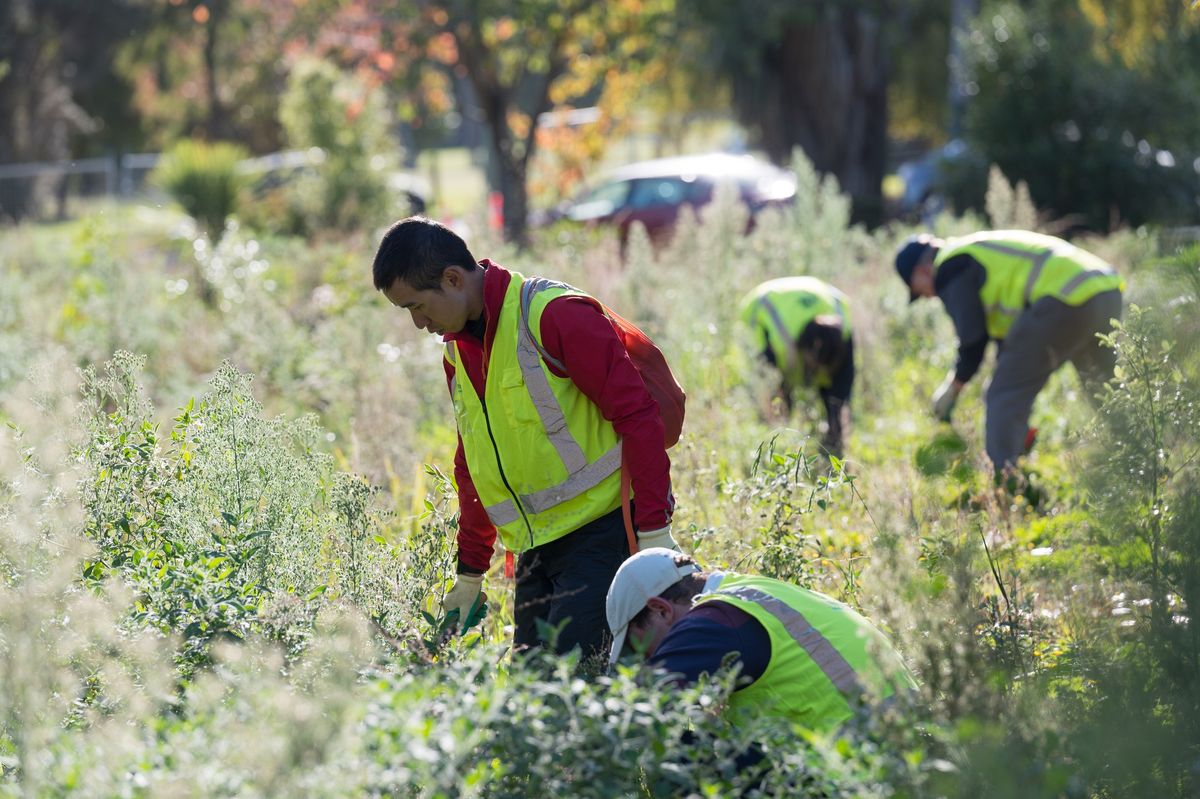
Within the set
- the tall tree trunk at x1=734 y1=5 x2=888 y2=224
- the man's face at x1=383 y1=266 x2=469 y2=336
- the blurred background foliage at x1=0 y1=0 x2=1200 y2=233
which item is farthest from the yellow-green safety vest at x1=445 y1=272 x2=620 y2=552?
the tall tree trunk at x1=734 y1=5 x2=888 y2=224

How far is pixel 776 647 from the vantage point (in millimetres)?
3070

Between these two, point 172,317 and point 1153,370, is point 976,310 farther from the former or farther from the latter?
point 172,317

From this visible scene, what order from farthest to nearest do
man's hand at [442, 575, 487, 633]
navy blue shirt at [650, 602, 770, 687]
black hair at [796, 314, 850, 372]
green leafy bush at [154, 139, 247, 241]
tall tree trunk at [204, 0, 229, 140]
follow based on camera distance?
tall tree trunk at [204, 0, 229, 140], green leafy bush at [154, 139, 247, 241], black hair at [796, 314, 850, 372], man's hand at [442, 575, 487, 633], navy blue shirt at [650, 602, 770, 687]

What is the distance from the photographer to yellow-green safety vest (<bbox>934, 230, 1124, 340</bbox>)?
6.51 m

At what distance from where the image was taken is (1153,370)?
12.1 ft

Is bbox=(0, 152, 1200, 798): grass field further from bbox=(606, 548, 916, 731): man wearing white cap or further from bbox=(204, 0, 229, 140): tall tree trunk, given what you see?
bbox=(204, 0, 229, 140): tall tree trunk

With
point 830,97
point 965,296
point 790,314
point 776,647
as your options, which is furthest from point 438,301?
point 830,97

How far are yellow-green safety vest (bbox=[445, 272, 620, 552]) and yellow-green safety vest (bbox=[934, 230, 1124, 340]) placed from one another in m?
3.18

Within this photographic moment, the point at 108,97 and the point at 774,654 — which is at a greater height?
the point at 108,97

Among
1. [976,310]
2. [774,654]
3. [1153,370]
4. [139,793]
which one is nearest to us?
[139,793]

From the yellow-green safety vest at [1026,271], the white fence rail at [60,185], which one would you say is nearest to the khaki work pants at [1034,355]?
the yellow-green safety vest at [1026,271]

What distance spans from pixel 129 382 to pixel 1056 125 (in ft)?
45.5

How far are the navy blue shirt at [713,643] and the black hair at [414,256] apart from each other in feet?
3.98

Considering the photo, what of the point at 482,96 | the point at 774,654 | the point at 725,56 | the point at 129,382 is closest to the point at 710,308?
the point at 129,382
